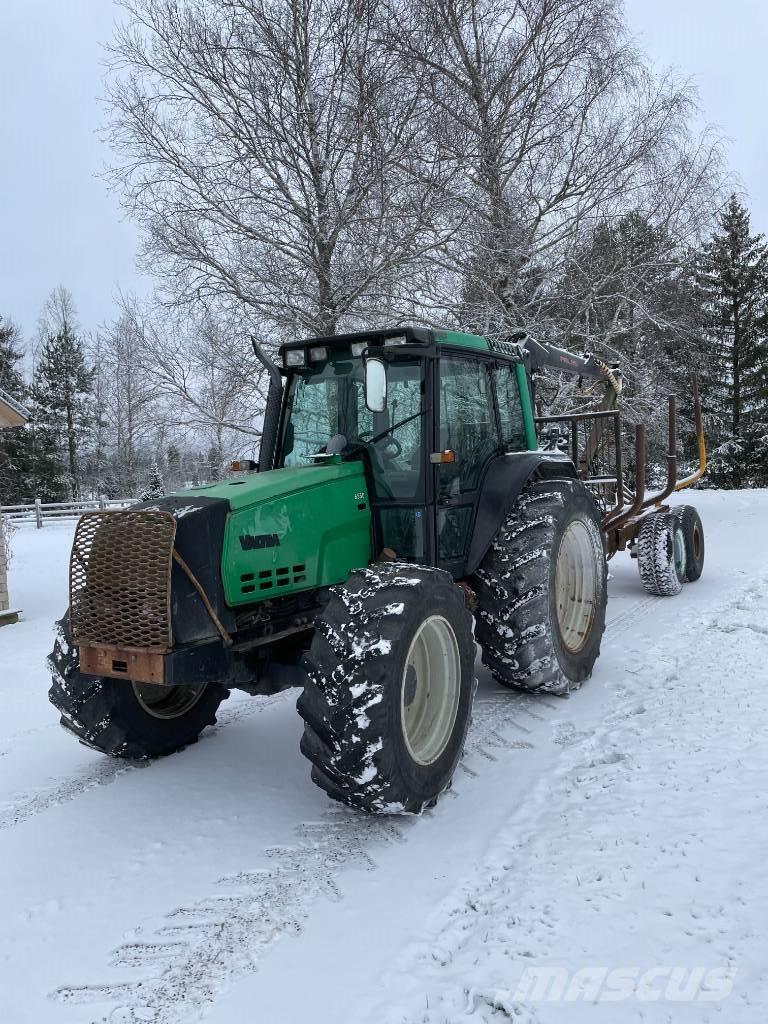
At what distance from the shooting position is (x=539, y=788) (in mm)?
3674

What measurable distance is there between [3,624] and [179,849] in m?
7.48

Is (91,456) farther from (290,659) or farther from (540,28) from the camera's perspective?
(290,659)

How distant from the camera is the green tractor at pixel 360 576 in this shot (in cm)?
332

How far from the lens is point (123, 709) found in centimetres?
411

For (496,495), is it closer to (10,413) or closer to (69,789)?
(69,789)

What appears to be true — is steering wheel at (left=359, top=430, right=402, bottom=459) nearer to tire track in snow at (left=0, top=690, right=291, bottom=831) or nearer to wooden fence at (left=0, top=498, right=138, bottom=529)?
tire track in snow at (left=0, top=690, right=291, bottom=831)

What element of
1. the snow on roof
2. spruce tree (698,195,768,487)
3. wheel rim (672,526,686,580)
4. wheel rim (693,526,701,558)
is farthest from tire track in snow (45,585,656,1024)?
spruce tree (698,195,768,487)

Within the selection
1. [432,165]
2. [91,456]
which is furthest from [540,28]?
[91,456]

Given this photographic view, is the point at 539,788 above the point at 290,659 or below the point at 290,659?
below

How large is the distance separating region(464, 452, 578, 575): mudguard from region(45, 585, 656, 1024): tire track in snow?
135cm

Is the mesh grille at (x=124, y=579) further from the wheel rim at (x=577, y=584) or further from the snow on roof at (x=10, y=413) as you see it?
the snow on roof at (x=10, y=413)

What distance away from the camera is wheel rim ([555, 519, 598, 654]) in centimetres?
537

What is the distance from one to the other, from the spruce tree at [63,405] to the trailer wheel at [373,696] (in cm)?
3497

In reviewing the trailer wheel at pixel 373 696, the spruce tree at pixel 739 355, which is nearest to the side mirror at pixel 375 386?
the trailer wheel at pixel 373 696
